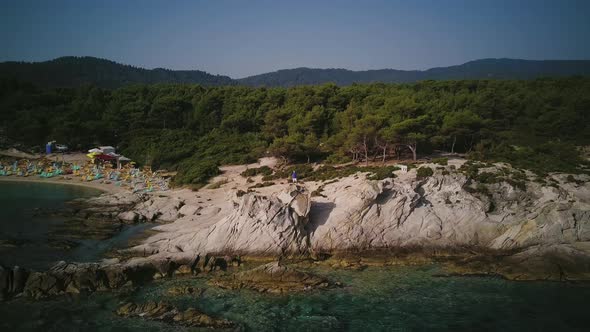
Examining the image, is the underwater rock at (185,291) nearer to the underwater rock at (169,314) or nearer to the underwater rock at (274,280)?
the underwater rock at (274,280)

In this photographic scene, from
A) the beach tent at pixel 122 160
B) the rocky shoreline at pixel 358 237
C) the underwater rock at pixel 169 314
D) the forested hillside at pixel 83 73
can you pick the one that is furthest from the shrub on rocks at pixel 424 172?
the forested hillside at pixel 83 73

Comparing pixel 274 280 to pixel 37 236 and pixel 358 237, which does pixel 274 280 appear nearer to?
pixel 358 237

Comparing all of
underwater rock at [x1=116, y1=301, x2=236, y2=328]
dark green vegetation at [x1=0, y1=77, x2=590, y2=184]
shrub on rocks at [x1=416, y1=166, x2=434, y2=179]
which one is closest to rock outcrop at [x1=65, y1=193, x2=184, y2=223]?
dark green vegetation at [x1=0, y1=77, x2=590, y2=184]

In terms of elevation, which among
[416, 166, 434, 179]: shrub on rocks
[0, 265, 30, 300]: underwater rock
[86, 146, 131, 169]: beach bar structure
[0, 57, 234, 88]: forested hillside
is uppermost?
[0, 57, 234, 88]: forested hillside

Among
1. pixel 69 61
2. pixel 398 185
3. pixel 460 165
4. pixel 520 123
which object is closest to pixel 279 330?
pixel 398 185

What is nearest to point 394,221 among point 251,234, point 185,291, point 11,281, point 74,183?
point 251,234

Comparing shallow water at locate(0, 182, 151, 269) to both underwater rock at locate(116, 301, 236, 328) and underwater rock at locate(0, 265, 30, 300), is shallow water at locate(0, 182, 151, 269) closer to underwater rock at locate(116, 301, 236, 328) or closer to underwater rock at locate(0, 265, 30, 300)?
underwater rock at locate(0, 265, 30, 300)

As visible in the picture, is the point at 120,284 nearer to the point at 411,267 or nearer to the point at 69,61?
the point at 411,267
